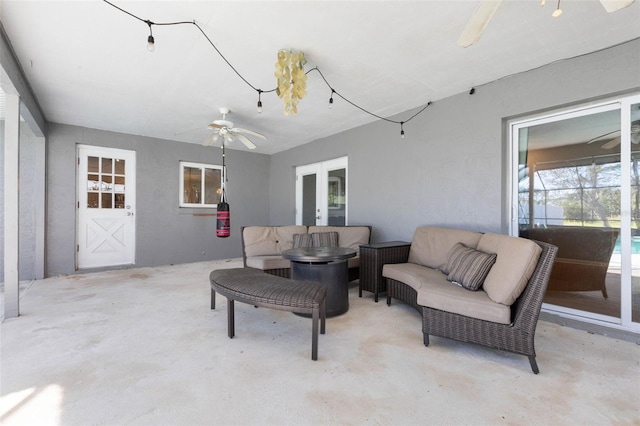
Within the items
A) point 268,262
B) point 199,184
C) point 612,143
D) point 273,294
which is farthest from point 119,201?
point 612,143

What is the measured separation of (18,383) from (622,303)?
4.63 metres

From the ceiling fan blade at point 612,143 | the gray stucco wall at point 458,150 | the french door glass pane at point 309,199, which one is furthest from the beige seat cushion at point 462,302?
the french door glass pane at point 309,199

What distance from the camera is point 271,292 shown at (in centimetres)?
223

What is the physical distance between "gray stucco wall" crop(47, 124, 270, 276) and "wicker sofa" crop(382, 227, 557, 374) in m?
4.78

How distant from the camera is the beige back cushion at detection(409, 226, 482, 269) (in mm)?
3039

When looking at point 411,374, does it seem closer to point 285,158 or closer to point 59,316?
point 59,316

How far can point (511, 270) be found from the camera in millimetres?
2064

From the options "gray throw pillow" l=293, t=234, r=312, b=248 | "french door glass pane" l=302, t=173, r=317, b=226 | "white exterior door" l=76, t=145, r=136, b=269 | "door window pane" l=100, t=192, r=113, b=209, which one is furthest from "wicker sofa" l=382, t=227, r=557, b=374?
"door window pane" l=100, t=192, r=113, b=209

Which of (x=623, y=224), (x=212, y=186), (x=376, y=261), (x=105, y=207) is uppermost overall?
(x=212, y=186)

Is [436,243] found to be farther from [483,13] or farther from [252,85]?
[252,85]

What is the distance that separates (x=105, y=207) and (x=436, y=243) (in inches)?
222

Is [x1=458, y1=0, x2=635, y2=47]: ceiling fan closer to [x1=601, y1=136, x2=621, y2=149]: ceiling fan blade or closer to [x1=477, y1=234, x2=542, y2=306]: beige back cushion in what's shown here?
[x1=477, y1=234, x2=542, y2=306]: beige back cushion

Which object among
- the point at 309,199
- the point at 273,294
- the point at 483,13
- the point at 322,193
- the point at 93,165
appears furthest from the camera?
the point at 309,199

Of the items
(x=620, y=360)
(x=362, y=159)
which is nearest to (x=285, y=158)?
(x=362, y=159)
